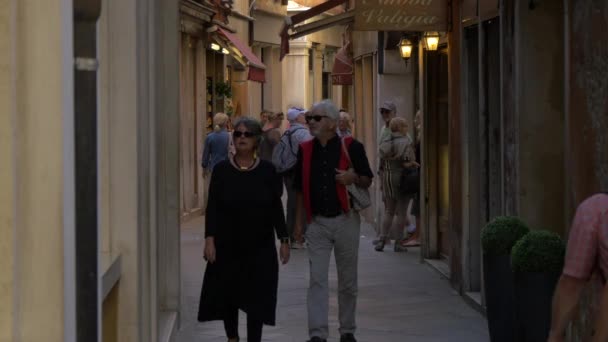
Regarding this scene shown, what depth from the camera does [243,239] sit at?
9617 mm

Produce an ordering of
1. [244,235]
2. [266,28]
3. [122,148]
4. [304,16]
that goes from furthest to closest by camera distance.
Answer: [266,28], [304,16], [244,235], [122,148]

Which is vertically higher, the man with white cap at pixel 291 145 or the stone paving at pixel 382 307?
the man with white cap at pixel 291 145

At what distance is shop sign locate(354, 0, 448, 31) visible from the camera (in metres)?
14.6

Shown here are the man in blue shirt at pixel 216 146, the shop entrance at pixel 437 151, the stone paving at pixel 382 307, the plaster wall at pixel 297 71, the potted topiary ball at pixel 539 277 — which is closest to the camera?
the potted topiary ball at pixel 539 277

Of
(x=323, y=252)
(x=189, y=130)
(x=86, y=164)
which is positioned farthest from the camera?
(x=189, y=130)

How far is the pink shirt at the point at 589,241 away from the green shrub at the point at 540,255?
1.46 m

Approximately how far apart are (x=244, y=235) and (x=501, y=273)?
1.84 metres

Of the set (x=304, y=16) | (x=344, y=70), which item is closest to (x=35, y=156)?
(x=304, y=16)

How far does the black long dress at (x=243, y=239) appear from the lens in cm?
958

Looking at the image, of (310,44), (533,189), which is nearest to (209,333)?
(533,189)

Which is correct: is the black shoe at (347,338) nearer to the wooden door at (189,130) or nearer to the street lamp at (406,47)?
the street lamp at (406,47)

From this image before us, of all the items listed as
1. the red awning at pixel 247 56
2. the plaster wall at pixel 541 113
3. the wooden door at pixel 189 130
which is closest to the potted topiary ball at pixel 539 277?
the plaster wall at pixel 541 113

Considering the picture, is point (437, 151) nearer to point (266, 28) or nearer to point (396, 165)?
point (396, 165)

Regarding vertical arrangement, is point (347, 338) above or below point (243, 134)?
below
